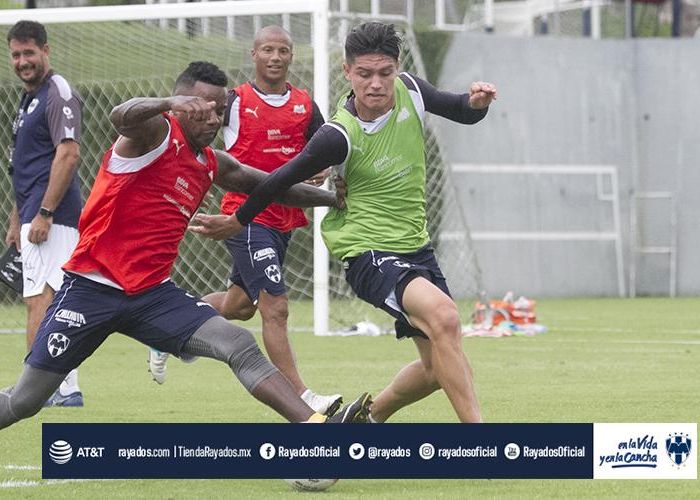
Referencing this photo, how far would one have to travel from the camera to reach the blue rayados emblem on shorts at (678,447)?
6.73 metres

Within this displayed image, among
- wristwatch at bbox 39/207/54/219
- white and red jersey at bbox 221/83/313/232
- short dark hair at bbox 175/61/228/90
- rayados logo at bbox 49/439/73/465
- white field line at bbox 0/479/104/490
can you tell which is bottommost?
white field line at bbox 0/479/104/490

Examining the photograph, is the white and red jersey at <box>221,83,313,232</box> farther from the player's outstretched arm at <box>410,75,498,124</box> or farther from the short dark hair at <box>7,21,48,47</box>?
the player's outstretched arm at <box>410,75,498,124</box>

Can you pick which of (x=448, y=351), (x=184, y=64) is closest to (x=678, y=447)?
(x=448, y=351)

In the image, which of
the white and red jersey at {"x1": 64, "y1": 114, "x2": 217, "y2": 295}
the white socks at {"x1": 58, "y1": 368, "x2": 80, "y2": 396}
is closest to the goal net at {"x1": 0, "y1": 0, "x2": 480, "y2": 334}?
the white socks at {"x1": 58, "y1": 368, "x2": 80, "y2": 396}

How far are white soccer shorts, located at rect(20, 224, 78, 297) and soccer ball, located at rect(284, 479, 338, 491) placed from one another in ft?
12.4

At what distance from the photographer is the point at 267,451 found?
257 inches

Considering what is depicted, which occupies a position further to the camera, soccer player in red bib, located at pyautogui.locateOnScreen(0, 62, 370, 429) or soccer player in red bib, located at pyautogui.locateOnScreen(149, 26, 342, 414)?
soccer player in red bib, located at pyautogui.locateOnScreen(149, 26, 342, 414)

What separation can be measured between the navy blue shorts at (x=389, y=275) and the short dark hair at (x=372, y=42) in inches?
39.2

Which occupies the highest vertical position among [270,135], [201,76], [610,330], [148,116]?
[201,76]

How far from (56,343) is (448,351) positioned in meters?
1.83

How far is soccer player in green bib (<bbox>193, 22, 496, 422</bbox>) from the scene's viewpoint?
7578 mm

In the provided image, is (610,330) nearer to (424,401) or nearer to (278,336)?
(424,401)

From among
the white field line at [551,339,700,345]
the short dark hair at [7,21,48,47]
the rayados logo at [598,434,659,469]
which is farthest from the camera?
the white field line at [551,339,700,345]

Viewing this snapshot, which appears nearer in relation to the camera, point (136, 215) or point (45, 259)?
point (136, 215)
